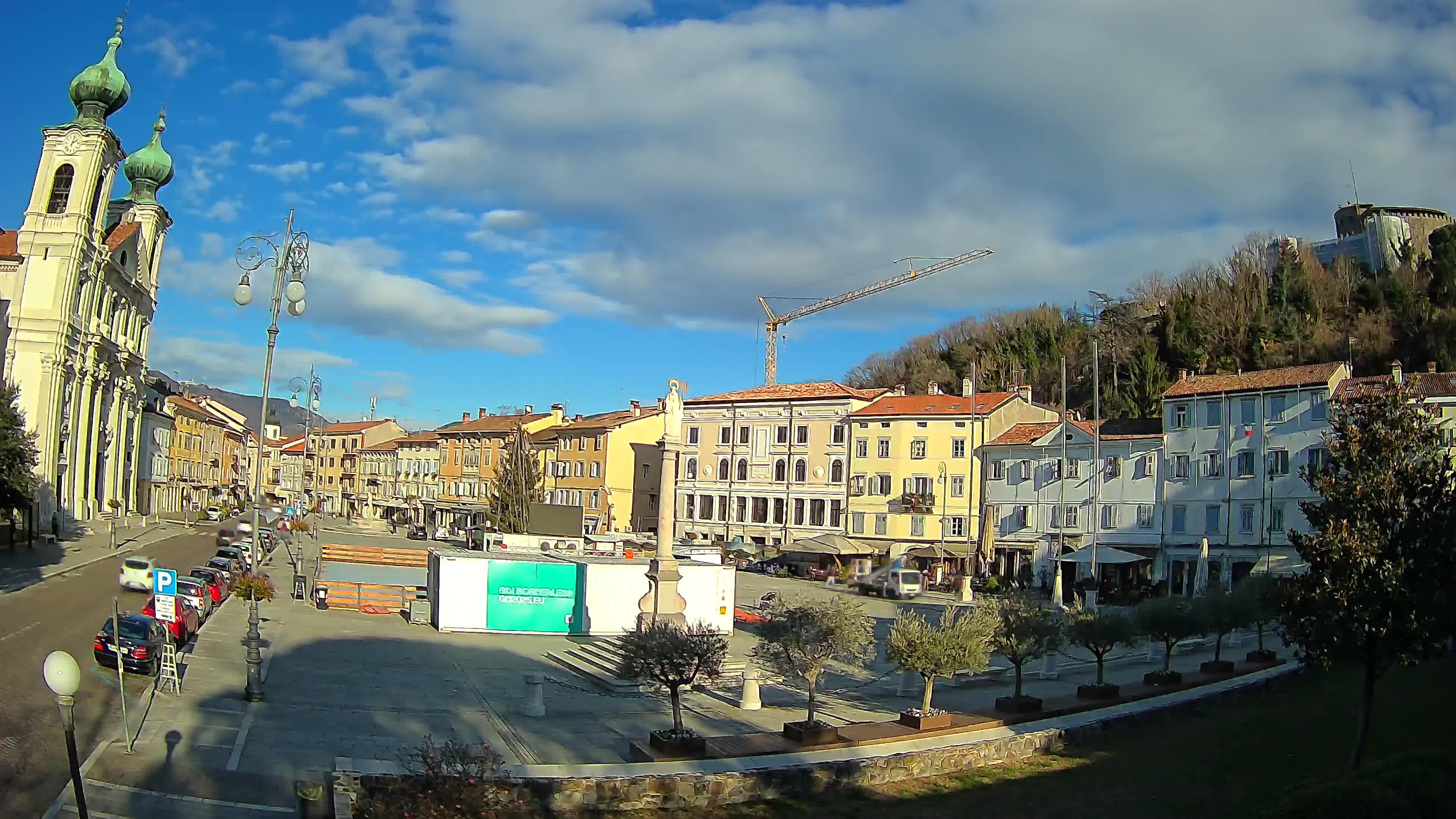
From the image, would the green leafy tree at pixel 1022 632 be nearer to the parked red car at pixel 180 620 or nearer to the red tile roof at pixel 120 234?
the parked red car at pixel 180 620

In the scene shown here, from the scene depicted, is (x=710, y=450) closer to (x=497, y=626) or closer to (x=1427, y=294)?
(x=497, y=626)

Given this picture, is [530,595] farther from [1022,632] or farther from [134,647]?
[1022,632]

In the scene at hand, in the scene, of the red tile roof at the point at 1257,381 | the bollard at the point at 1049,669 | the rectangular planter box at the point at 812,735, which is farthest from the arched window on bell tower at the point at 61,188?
the red tile roof at the point at 1257,381

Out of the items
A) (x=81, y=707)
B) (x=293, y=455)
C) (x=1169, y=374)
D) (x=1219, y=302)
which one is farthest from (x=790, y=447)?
(x=293, y=455)

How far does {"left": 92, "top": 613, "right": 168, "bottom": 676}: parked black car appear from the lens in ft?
71.4

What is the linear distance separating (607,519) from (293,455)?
2894 inches

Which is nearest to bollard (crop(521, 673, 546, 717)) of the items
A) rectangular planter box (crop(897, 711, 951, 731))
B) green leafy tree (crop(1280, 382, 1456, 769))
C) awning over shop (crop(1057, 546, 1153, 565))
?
rectangular planter box (crop(897, 711, 951, 731))

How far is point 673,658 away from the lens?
1642cm

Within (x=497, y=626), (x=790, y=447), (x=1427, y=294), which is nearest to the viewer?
(x=497, y=626)

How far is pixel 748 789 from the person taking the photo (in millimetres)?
14789

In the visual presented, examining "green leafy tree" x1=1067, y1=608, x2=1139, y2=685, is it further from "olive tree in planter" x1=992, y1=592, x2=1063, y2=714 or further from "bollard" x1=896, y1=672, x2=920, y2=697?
"bollard" x1=896, y1=672, x2=920, y2=697

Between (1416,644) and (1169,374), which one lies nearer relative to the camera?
(1416,644)

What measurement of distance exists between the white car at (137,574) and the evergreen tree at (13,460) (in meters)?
7.12

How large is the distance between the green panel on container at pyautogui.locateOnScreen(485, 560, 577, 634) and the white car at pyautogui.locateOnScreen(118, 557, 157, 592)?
1199 centimetres
